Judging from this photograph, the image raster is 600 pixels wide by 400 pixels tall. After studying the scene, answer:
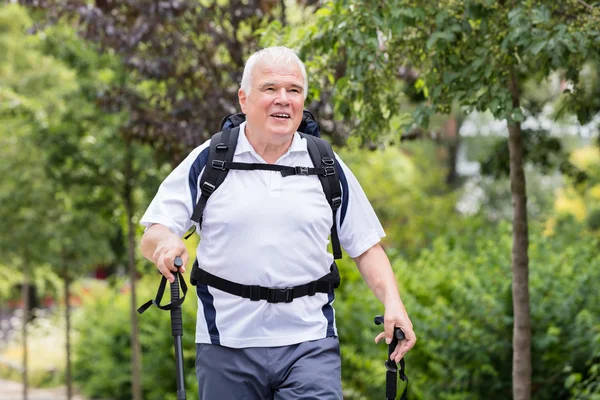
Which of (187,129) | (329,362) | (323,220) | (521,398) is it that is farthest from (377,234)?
(187,129)

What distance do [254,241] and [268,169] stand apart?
0.88 ft

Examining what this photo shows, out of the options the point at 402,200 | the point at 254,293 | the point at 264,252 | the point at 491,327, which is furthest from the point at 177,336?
the point at 402,200

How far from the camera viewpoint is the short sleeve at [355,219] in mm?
3631

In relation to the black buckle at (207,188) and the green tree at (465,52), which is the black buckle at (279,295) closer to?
the black buckle at (207,188)

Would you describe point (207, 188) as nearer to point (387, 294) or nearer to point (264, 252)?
point (264, 252)

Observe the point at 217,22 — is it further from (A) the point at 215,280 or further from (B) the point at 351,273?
(A) the point at 215,280

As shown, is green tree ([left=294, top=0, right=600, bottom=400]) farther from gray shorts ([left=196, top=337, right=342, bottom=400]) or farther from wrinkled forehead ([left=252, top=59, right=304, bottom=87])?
gray shorts ([left=196, top=337, right=342, bottom=400])

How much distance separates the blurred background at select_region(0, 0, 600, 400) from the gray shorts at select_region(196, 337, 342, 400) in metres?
2.03

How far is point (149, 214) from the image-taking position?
3.46 metres

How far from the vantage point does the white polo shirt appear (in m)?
3.40

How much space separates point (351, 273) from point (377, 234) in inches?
233

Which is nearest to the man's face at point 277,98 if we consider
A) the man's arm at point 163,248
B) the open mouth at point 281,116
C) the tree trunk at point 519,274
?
the open mouth at point 281,116

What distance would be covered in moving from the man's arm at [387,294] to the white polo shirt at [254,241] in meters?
0.18

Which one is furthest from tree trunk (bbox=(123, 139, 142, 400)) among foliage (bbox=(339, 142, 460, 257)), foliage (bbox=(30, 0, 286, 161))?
foliage (bbox=(339, 142, 460, 257))
